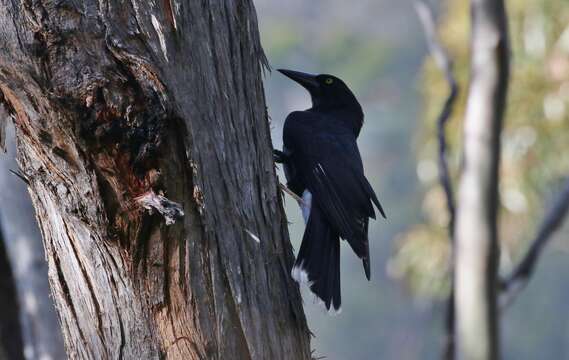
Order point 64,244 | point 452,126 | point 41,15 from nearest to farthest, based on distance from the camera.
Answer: point 41,15 → point 64,244 → point 452,126

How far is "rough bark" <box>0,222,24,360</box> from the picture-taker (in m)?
4.29

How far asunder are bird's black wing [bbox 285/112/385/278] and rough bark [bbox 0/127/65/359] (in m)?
1.43

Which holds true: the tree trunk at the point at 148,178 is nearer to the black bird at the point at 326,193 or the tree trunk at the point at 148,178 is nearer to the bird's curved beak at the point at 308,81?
the black bird at the point at 326,193

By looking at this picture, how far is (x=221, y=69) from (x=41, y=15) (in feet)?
1.80

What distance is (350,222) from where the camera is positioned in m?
3.88

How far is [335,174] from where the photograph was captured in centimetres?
410

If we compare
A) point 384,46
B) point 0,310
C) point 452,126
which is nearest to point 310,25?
point 384,46

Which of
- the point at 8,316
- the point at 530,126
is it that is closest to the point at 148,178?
the point at 8,316

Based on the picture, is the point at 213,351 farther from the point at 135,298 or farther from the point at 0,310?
the point at 0,310

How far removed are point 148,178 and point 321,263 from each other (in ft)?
3.77

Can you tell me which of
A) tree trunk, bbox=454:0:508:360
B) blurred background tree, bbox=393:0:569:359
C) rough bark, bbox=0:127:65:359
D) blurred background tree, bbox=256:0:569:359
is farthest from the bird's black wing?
blurred background tree, bbox=393:0:569:359

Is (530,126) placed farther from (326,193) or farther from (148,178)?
(148,178)

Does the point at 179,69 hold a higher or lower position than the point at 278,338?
higher

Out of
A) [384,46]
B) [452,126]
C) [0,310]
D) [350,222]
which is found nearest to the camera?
[350,222]
